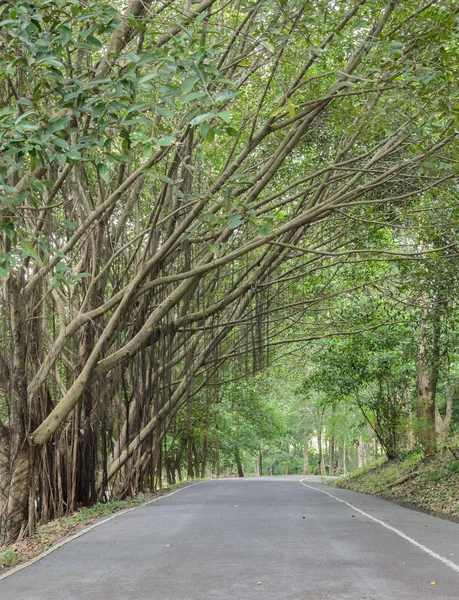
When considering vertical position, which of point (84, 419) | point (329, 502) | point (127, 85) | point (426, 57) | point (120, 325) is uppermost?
point (426, 57)

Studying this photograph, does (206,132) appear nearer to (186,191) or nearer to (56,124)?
(56,124)

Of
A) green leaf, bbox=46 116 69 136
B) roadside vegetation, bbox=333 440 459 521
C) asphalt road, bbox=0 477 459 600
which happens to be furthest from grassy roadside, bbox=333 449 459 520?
green leaf, bbox=46 116 69 136

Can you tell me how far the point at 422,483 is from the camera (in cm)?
1538

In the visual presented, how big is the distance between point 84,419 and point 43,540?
13.5 ft

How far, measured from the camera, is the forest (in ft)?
17.8

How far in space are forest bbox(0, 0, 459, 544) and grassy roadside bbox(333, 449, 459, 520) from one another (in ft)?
3.61

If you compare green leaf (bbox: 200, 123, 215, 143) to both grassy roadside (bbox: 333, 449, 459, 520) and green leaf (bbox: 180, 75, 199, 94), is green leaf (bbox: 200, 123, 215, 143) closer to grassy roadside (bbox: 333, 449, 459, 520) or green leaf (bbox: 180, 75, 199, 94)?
green leaf (bbox: 180, 75, 199, 94)

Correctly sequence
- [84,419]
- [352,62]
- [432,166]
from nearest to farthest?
1. [352,62]
2. [432,166]
3. [84,419]

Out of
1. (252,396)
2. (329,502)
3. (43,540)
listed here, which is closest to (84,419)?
(43,540)

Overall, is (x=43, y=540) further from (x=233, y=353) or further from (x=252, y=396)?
(x=252, y=396)

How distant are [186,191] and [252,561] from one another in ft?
19.3

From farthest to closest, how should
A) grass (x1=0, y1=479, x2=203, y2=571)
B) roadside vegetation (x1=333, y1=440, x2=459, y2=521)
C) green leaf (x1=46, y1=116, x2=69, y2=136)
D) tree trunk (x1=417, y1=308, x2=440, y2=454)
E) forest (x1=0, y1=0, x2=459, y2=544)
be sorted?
tree trunk (x1=417, y1=308, x2=440, y2=454), roadside vegetation (x1=333, y1=440, x2=459, y2=521), grass (x1=0, y1=479, x2=203, y2=571), forest (x1=0, y1=0, x2=459, y2=544), green leaf (x1=46, y1=116, x2=69, y2=136)

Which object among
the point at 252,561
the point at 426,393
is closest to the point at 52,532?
the point at 252,561

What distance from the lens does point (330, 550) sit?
7.18 metres
